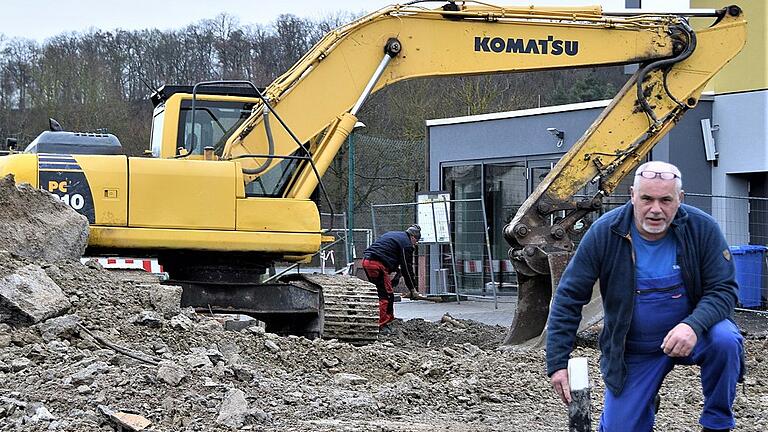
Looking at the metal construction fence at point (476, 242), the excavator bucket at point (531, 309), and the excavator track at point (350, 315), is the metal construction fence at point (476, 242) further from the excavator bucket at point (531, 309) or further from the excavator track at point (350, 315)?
the excavator track at point (350, 315)

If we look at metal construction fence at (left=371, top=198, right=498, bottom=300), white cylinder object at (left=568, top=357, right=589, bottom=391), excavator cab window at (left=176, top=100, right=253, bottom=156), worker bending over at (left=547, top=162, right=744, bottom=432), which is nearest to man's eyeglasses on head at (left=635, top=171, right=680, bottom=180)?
worker bending over at (left=547, top=162, right=744, bottom=432)

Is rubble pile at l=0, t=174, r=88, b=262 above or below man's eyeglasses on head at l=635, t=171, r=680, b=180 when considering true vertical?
below

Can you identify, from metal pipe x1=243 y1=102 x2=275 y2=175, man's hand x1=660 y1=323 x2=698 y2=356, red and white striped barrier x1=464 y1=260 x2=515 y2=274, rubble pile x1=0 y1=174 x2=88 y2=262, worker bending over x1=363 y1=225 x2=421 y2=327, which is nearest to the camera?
man's hand x1=660 y1=323 x2=698 y2=356

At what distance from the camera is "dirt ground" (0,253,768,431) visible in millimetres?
6781

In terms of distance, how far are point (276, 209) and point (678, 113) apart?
4.43 meters

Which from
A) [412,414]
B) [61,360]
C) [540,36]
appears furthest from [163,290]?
[540,36]

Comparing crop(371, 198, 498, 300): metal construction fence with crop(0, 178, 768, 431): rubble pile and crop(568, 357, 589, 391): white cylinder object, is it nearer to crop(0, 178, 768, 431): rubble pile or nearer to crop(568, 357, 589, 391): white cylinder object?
crop(0, 178, 768, 431): rubble pile

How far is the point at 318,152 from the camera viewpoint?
1182 cm

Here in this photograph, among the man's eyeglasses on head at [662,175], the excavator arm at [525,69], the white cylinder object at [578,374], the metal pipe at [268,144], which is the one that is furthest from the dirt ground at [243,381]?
the man's eyeglasses on head at [662,175]

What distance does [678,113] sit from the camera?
483 inches

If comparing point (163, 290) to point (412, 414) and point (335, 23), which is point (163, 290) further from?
point (335, 23)

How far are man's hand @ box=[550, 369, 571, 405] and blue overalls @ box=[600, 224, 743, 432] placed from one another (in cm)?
27

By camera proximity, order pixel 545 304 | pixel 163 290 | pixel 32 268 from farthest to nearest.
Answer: pixel 545 304, pixel 163 290, pixel 32 268

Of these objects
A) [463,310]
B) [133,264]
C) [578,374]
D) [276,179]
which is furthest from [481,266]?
[578,374]
